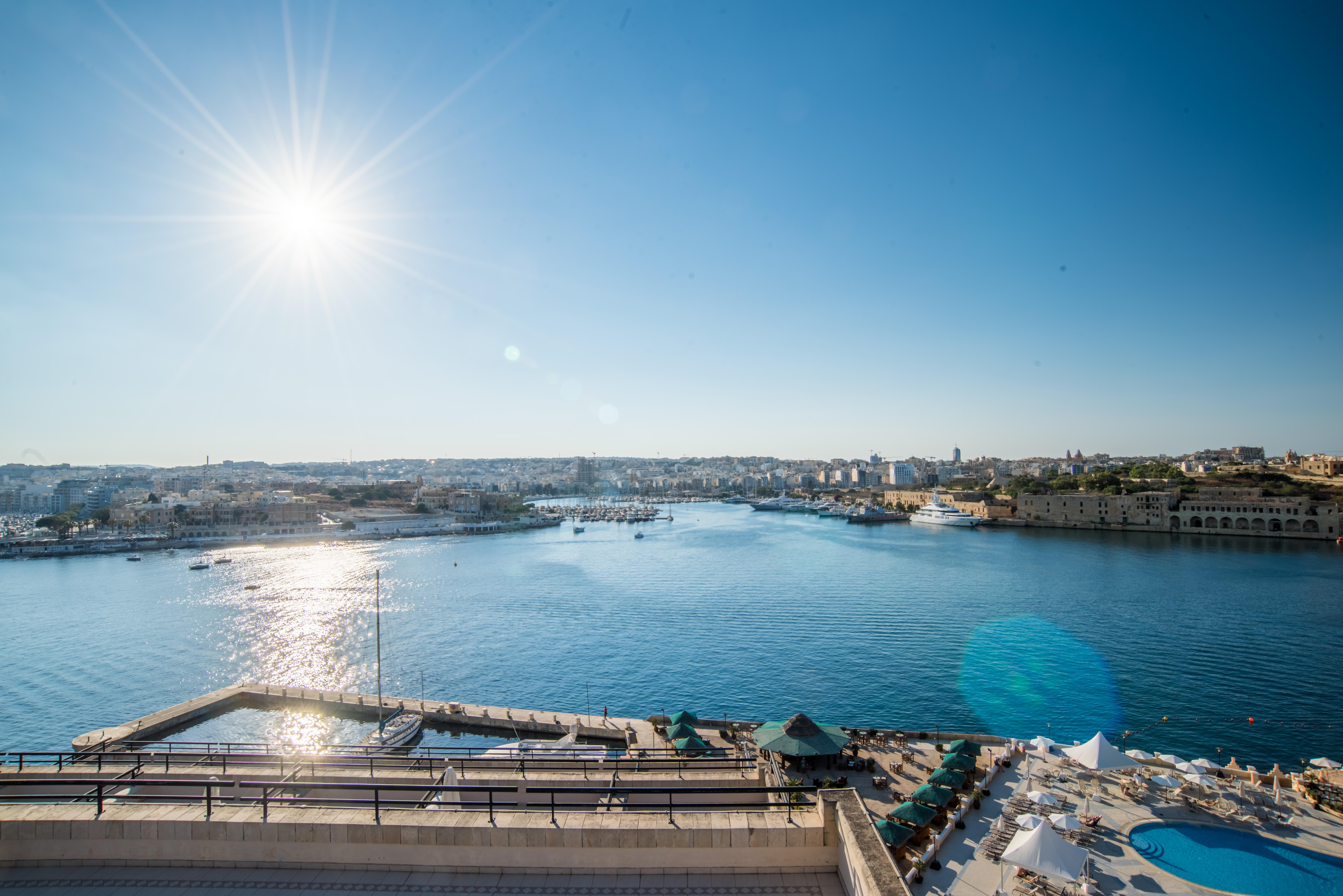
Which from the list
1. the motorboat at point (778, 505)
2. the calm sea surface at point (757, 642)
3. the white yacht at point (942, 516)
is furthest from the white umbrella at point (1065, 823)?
the motorboat at point (778, 505)

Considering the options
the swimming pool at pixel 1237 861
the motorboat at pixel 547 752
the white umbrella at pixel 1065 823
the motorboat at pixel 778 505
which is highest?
the motorboat at pixel 547 752

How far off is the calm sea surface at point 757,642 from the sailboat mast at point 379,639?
0.31m

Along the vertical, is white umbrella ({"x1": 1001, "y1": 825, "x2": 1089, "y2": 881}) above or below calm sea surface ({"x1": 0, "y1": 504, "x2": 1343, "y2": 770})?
above

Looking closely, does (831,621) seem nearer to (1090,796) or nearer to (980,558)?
(1090,796)

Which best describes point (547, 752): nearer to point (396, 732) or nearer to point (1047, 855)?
point (1047, 855)

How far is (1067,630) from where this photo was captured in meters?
19.2

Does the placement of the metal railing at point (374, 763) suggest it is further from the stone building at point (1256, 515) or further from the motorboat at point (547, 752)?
the stone building at point (1256, 515)

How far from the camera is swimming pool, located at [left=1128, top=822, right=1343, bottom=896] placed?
6.50 m

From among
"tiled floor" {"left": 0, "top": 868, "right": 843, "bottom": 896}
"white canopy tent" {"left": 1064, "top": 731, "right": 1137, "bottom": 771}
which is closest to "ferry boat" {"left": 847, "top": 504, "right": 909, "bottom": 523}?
"white canopy tent" {"left": 1064, "top": 731, "right": 1137, "bottom": 771}

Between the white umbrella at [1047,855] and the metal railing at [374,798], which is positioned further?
the white umbrella at [1047,855]

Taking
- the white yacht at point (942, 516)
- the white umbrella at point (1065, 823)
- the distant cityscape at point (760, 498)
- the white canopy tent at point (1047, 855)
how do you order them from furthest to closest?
1. the white yacht at point (942, 516)
2. the distant cityscape at point (760, 498)
3. the white umbrella at point (1065, 823)
4. the white canopy tent at point (1047, 855)

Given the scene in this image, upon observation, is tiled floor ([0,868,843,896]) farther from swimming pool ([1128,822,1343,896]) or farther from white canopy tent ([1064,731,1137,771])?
white canopy tent ([1064,731,1137,771])

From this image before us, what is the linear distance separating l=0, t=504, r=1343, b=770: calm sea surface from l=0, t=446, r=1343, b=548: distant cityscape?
875 cm

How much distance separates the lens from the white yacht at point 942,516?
54.3 metres
